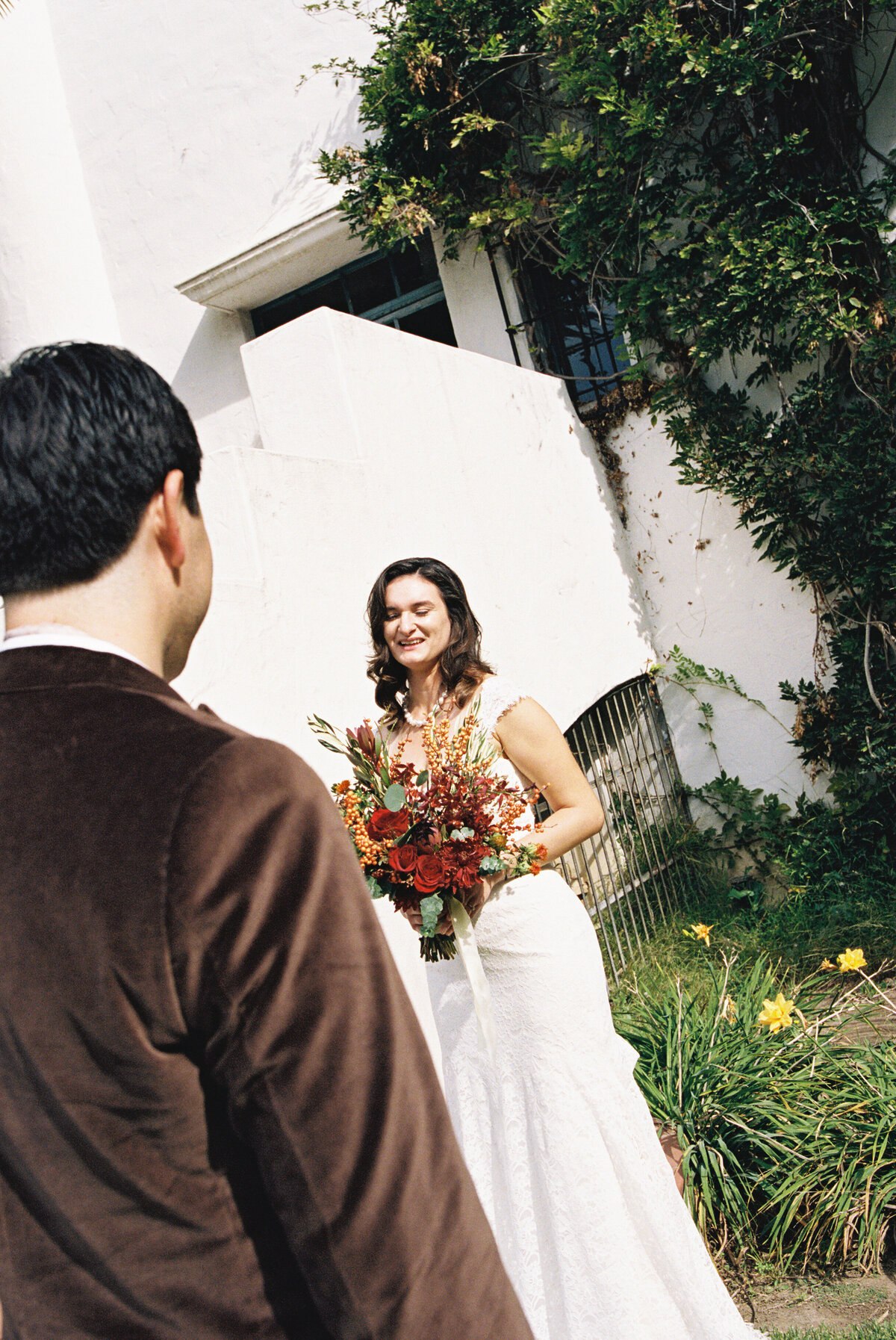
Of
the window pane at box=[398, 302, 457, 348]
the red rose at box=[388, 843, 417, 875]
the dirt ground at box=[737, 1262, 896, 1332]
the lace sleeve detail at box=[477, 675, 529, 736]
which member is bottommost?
the dirt ground at box=[737, 1262, 896, 1332]

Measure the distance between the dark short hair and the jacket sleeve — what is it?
32 centimetres

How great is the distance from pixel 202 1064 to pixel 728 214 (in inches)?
241

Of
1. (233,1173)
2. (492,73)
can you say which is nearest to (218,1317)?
(233,1173)

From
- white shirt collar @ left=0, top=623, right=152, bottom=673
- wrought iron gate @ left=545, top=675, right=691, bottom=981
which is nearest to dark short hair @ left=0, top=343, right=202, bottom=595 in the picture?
white shirt collar @ left=0, top=623, right=152, bottom=673

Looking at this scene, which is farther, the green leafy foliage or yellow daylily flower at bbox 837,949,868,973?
yellow daylily flower at bbox 837,949,868,973

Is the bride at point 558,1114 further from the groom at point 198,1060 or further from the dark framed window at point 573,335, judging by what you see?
the dark framed window at point 573,335

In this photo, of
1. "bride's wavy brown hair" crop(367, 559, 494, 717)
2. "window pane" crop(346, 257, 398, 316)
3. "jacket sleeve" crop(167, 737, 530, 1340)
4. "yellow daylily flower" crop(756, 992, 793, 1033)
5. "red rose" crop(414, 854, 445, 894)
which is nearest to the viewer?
"jacket sleeve" crop(167, 737, 530, 1340)

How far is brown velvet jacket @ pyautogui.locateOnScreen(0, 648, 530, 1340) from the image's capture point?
0.89 meters

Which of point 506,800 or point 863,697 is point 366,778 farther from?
point 863,697

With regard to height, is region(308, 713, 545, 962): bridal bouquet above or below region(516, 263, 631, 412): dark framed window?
below

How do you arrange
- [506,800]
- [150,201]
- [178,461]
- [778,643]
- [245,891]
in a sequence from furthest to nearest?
[150,201] → [778,643] → [506,800] → [178,461] → [245,891]

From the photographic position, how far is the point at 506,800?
2961 mm

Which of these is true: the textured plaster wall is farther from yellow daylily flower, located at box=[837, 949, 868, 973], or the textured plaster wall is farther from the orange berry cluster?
the orange berry cluster

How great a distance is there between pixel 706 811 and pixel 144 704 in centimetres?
634
